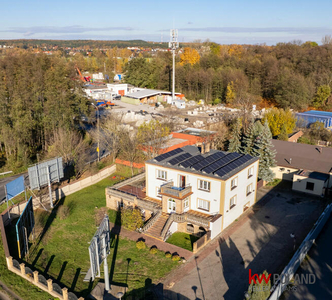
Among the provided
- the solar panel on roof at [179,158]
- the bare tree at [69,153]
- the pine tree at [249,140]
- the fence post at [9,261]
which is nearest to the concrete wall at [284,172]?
the pine tree at [249,140]

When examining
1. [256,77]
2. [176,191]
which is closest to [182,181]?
[176,191]

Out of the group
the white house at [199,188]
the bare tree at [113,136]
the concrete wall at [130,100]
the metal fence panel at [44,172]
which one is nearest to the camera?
the white house at [199,188]

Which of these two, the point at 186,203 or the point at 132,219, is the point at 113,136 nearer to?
the point at 132,219

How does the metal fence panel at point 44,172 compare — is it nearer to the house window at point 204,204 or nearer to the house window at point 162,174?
the house window at point 162,174

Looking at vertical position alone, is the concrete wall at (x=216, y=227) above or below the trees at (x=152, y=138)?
below

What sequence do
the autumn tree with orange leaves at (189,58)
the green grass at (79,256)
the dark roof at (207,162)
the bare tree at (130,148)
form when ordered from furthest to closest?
the autumn tree with orange leaves at (189,58) < the bare tree at (130,148) < the dark roof at (207,162) < the green grass at (79,256)

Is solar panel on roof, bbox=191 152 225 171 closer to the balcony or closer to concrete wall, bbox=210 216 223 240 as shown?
Answer: the balcony
